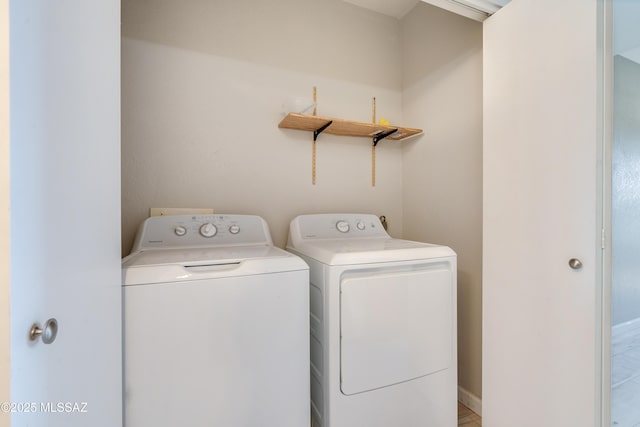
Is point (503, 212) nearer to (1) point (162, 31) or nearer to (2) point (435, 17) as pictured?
(2) point (435, 17)

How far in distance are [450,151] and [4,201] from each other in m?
1.90

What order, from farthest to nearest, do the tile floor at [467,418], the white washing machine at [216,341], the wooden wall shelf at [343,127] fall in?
the wooden wall shelf at [343,127] < the tile floor at [467,418] < the white washing machine at [216,341]

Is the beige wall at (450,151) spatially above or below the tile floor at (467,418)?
above

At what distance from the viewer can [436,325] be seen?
4.25 feet

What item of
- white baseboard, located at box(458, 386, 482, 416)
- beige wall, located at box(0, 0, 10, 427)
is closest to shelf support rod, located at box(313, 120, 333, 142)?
beige wall, located at box(0, 0, 10, 427)

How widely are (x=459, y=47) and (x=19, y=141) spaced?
79.1 inches

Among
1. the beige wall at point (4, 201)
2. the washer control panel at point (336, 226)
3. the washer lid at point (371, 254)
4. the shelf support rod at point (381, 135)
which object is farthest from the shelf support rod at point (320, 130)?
the beige wall at point (4, 201)

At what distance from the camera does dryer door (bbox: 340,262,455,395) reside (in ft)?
3.81

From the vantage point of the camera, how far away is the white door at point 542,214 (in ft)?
3.28

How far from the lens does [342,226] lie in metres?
1.78

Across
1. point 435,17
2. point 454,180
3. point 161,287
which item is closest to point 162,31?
point 161,287

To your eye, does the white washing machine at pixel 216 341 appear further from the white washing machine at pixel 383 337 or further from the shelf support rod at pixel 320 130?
the shelf support rod at pixel 320 130

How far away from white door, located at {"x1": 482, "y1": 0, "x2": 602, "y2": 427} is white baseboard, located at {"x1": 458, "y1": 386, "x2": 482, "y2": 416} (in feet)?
0.77

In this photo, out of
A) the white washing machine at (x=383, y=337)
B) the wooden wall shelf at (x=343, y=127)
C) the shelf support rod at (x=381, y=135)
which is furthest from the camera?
the shelf support rod at (x=381, y=135)
